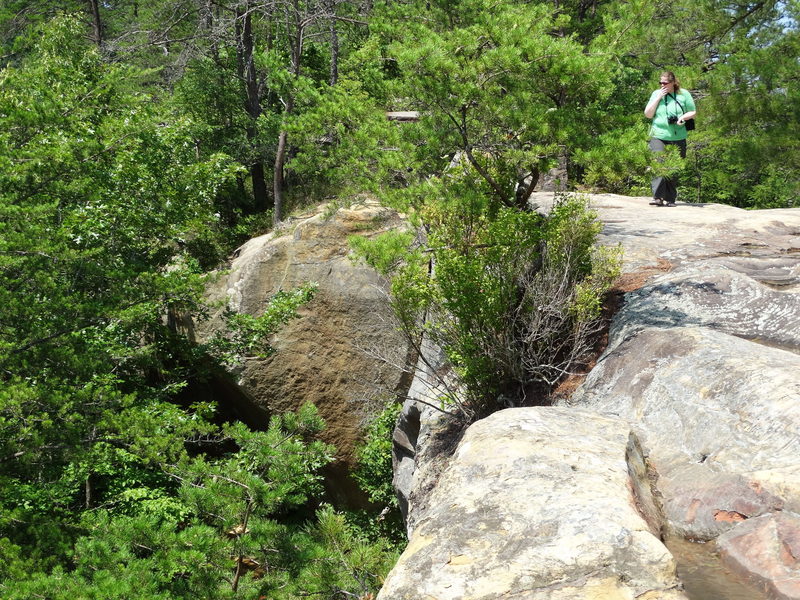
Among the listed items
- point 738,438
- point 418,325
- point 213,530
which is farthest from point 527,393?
point 213,530

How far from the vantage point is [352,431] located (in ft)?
34.8

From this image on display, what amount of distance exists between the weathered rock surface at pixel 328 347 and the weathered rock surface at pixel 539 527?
6.39 metres

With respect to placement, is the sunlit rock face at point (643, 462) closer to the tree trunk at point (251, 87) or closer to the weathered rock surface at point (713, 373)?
the weathered rock surface at point (713, 373)

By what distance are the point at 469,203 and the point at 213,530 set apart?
347 centimetres

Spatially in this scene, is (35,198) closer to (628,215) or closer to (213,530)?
(213,530)

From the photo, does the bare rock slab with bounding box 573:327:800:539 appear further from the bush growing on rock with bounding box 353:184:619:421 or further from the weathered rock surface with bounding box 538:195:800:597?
the bush growing on rock with bounding box 353:184:619:421

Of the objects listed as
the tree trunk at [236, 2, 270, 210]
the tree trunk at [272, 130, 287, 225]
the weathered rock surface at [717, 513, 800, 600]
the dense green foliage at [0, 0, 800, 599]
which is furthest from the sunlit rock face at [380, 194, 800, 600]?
the tree trunk at [236, 2, 270, 210]

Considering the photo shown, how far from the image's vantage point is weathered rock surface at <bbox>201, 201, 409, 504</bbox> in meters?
10.5

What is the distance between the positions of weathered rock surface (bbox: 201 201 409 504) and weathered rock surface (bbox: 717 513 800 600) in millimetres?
6921

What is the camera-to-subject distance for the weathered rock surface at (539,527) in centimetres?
287

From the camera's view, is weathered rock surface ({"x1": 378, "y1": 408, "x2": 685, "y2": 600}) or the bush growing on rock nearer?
weathered rock surface ({"x1": 378, "y1": 408, "x2": 685, "y2": 600})

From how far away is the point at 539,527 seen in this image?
3184 millimetres

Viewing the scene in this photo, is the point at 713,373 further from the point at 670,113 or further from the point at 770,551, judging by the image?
the point at 670,113

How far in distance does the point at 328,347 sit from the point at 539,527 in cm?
757
